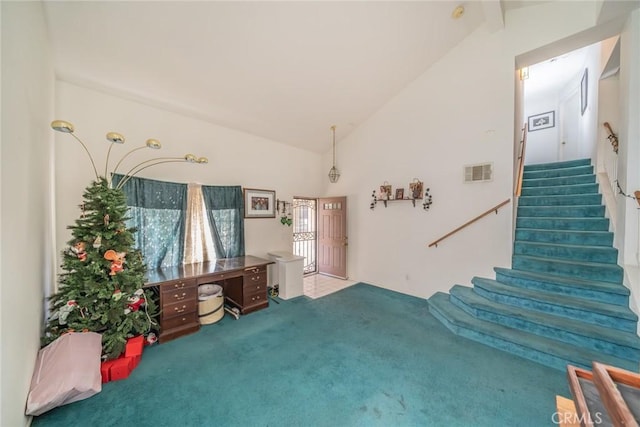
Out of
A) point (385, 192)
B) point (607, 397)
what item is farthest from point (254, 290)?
point (607, 397)

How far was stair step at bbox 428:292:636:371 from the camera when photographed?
7.46 feet

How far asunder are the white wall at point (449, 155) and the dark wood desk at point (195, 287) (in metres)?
2.56

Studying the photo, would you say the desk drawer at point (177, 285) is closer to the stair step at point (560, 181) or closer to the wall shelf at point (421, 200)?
the wall shelf at point (421, 200)

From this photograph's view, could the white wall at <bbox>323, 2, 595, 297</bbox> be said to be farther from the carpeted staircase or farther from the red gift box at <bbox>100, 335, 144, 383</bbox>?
the red gift box at <bbox>100, 335, 144, 383</bbox>

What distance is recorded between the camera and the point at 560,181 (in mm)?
4312

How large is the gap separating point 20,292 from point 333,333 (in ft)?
9.49

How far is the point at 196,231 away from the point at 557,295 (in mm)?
5256

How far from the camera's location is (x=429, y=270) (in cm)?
420

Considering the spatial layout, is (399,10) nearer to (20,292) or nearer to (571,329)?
(571,329)

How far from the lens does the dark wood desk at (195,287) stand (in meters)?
2.85

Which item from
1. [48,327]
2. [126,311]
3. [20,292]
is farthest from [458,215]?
[48,327]

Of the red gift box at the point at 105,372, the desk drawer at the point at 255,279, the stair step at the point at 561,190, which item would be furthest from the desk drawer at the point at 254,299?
the stair step at the point at 561,190

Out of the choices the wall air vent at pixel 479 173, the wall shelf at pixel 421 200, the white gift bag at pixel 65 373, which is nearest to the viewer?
the white gift bag at pixel 65 373

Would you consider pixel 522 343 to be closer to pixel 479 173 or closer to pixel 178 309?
pixel 479 173
